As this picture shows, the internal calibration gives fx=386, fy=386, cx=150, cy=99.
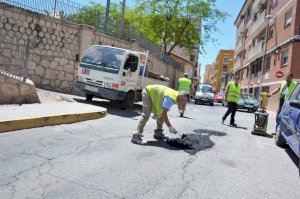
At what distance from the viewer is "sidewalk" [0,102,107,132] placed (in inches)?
296

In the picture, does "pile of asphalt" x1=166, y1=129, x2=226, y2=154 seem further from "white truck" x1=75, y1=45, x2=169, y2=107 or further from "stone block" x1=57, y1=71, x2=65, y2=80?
"stone block" x1=57, y1=71, x2=65, y2=80

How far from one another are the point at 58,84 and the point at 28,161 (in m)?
10.8

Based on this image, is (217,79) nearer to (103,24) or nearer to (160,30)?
(160,30)

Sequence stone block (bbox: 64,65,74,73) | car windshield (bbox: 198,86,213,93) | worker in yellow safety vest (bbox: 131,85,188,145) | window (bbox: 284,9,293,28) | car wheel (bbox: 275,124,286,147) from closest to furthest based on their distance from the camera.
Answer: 1. worker in yellow safety vest (bbox: 131,85,188,145)
2. car wheel (bbox: 275,124,286,147)
3. stone block (bbox: 64,65,74,73)
4. window (bbox: 284,9,293,28)
5. car windshield (bbox: 198,86,213,93)

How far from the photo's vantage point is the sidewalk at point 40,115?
24.6 feet

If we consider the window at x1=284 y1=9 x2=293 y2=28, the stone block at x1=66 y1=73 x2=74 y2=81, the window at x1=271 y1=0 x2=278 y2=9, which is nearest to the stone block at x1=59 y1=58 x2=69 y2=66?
the stone block at x1=66 y1=73 x2=74 y2=81

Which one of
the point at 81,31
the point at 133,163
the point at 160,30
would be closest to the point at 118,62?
the point at 81,31

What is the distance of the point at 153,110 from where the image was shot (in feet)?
25.0

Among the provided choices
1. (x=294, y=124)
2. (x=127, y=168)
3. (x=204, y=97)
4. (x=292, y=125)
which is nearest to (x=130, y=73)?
(x=292, y=125)

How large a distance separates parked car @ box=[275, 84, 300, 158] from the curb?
4784mm

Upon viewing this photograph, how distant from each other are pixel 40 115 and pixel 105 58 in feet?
16.1

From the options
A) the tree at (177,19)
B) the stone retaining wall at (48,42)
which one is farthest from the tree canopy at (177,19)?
the stone retaining wall at (48,42)

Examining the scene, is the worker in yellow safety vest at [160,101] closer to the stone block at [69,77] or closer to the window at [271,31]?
the stone block at [69,77]

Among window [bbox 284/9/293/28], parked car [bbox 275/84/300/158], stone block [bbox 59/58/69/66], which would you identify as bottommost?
parked car [bbox 275/84/300/158]
